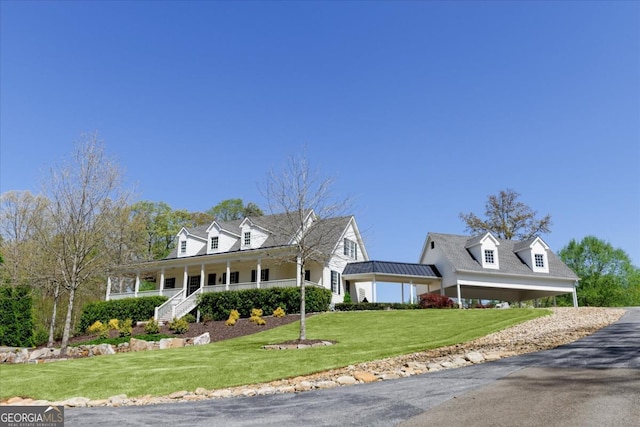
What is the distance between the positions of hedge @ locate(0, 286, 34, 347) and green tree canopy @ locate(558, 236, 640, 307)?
1909 inches

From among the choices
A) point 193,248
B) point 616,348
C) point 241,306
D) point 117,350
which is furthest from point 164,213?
point 616,348

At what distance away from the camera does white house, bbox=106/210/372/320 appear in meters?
30.9

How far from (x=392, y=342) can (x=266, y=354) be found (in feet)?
14.1

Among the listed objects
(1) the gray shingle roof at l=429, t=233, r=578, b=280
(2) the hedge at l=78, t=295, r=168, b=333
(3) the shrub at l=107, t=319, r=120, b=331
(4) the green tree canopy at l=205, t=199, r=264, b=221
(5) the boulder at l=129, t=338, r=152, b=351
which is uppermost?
(4) the green tree canopy at l=205, t=199, r=264, b=221

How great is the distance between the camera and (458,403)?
698cm

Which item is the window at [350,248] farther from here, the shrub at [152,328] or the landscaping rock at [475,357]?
the landscaping rock at [475,357]

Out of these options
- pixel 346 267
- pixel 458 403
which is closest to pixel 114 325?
pixel 346 267

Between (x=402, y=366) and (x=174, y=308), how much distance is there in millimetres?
21928

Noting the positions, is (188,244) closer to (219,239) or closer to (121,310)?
(219,239)

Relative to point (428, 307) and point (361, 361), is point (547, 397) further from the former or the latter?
point (428, 307)

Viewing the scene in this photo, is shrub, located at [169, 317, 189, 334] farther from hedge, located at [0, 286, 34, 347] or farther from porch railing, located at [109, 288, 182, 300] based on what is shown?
hedge, located at [0, 286, 34, 347]

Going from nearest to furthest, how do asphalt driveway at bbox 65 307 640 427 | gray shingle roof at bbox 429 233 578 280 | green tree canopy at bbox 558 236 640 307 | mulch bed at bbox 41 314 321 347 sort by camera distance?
asphalt driveway at bbox 65 307 640 427 → mulch bed at bbox 41 314 321 347 → gray shingle roof at bbox 429 233 578 280 → green tree canopy at bbox 558 236 640 307

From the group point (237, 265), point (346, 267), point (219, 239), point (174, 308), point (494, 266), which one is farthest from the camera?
point (219, 239)

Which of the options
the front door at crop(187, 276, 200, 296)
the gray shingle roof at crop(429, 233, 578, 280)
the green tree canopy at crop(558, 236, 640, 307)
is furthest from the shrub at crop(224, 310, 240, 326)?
the green tree canopy at crop(558, 236, 640, 307)
